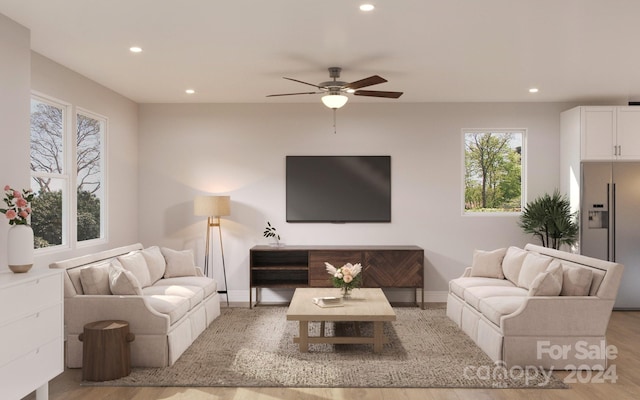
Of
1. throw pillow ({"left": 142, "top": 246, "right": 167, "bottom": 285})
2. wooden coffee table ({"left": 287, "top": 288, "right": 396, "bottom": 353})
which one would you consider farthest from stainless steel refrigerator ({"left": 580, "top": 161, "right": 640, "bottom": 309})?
throw pillow ({"left": 142, "top": 246, "right": 167, "bottom": 285})

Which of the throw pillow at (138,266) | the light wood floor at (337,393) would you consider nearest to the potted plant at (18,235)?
the light wood floor at (337,393)

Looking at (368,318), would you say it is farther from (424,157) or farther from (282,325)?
(424,157)

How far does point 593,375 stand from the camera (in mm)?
4258

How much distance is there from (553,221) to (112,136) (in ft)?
18.4

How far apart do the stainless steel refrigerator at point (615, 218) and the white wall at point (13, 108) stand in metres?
6.23

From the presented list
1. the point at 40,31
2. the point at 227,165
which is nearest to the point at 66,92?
the point at 40,31

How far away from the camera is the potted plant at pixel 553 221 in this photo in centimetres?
667

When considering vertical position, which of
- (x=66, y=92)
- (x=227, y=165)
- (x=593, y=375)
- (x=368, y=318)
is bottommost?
(x=593, y=375)

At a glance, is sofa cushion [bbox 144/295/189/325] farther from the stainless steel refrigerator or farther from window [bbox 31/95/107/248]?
the stainless steel refrigerator

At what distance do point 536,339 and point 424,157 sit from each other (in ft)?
11.4

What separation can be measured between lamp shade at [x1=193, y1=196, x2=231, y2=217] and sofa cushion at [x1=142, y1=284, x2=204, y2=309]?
53.0 inches

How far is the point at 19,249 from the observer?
3621 mm

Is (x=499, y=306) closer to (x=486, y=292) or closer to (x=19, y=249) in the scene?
(x=486, y=292)

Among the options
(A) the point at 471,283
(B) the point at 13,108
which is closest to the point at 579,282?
(A) the point at 471,283
